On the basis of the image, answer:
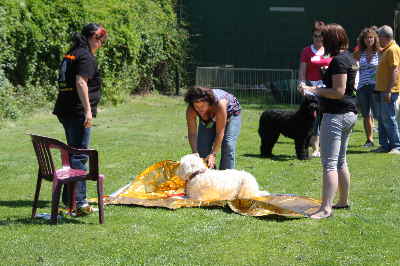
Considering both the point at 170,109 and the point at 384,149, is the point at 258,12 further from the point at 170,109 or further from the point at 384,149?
the point at 384,149

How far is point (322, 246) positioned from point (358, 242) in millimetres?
374

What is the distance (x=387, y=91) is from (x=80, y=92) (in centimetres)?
605

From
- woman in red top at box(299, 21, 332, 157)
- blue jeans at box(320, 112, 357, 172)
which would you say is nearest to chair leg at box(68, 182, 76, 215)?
blue jeans at box(320, 112, 357, 172)

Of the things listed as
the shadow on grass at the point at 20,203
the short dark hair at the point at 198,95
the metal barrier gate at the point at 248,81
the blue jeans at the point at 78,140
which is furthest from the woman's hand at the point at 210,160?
the metal barrier gate at the point at 248,81

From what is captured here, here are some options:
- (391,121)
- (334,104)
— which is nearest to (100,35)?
(334,104)

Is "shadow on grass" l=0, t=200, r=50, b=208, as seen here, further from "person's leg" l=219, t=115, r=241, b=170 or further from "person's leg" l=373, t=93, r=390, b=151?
"person's leg" l=373, t=93, r=390, b=151

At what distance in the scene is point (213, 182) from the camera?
7430 mm

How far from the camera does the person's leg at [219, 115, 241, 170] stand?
7840 mm

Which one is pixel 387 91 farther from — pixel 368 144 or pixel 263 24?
pixel 263 24

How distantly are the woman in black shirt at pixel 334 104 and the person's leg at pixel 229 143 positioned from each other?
3.49 ft

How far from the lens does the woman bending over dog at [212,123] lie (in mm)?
7305

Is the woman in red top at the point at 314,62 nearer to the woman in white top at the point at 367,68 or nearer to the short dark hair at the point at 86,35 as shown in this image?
the woman in white top at the point at 367,68

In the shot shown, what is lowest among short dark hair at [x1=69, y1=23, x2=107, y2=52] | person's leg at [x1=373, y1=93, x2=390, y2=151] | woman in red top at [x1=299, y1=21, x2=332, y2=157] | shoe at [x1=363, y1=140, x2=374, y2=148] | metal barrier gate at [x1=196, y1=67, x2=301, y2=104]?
metal barrier gate at [x1=196, y1=67, x2=301, y2=104]

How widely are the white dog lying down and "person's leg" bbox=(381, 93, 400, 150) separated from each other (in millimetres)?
4679
